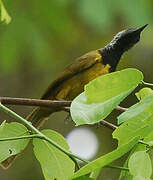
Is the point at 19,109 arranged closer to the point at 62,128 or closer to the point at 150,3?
the point at 62,128

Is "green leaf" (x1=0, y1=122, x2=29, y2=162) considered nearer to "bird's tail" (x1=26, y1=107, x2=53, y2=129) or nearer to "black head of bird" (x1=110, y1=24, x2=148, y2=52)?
"bird's tail" (x1=26, y1=107, x2=53, y2=129)

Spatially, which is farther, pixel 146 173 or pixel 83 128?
pixel 83 128

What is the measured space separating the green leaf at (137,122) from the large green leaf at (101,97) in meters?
0.06

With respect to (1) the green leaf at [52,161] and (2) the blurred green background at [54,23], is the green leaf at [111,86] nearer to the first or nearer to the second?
(1) the green leaf at [52,161]

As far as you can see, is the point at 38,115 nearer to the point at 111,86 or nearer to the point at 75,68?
the point at 75,68

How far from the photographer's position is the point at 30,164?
764 cm

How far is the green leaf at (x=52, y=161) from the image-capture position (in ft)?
7.04

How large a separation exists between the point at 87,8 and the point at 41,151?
1994mm

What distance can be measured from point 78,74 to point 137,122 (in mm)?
2488

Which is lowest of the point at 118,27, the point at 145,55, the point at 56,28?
the point at 145,55

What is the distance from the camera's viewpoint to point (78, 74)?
4.30 m

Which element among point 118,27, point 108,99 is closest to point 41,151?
point 108,99

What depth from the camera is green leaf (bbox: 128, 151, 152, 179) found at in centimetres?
176

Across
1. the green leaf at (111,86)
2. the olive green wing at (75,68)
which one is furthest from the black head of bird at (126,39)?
the green leaf at (111,86)
